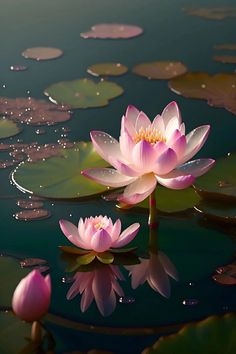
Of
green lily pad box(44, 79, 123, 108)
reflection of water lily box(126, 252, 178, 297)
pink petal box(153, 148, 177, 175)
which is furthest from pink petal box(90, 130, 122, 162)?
green lily pad box(44, 79, 123, 108)

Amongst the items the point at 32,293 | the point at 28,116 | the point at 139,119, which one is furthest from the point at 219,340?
the point at 28,116

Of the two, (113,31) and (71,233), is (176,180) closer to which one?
(71,233)

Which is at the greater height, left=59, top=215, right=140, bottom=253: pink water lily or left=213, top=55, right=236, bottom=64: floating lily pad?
left=59, top=215, right=140, bottom=253: pink water lily

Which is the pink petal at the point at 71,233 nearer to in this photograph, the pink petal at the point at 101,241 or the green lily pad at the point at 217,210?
the pink petal at the point at 101,241

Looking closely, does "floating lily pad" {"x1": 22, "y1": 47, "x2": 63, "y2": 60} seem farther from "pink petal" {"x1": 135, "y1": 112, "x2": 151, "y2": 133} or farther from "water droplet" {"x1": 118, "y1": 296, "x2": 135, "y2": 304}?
"water droplet" {"x1": 118, "y1": 296, "x2": 135, "y2": 304}

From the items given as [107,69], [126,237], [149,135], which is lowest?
[107,69]

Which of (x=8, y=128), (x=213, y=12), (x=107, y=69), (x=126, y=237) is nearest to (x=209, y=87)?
(x=107, y=69)

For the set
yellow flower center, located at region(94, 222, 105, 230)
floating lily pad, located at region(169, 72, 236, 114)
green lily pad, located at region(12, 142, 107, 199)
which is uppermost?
yellow flower center, located at region(94, 222, 105, 230)
